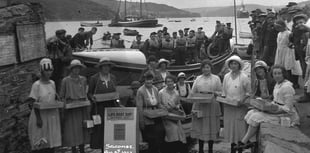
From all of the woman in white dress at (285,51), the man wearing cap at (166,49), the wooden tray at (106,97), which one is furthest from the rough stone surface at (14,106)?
the man wearing cap at (166,49)

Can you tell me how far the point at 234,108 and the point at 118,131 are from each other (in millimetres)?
1855

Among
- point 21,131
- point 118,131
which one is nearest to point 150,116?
point 118,131

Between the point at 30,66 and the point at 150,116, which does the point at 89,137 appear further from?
the point at 30,66

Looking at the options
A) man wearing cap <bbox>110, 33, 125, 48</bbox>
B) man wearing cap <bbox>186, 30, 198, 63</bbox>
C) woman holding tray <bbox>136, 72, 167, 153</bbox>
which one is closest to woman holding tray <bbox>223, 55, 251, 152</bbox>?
woman holding tray <bbox>136, 72, 167, 153</bbox>

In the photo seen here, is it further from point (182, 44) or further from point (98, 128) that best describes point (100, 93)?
point (182, 44)

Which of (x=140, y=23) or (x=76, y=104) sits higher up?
(x=140, y=23)

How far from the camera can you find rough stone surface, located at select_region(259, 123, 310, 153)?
14.2 ft

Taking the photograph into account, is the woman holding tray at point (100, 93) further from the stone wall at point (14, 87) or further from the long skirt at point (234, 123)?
the stone wall at point (14, 87)

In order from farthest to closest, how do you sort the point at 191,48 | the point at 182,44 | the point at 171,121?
the point at 191,48 < the point at 182,44 < the point at 171,121

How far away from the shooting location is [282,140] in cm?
459

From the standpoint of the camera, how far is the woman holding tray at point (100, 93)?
6.23 m

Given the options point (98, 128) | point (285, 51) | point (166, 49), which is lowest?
point (98, 128)

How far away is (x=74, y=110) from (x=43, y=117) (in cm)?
51

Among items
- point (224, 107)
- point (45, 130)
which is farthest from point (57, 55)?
point (224, 107)
